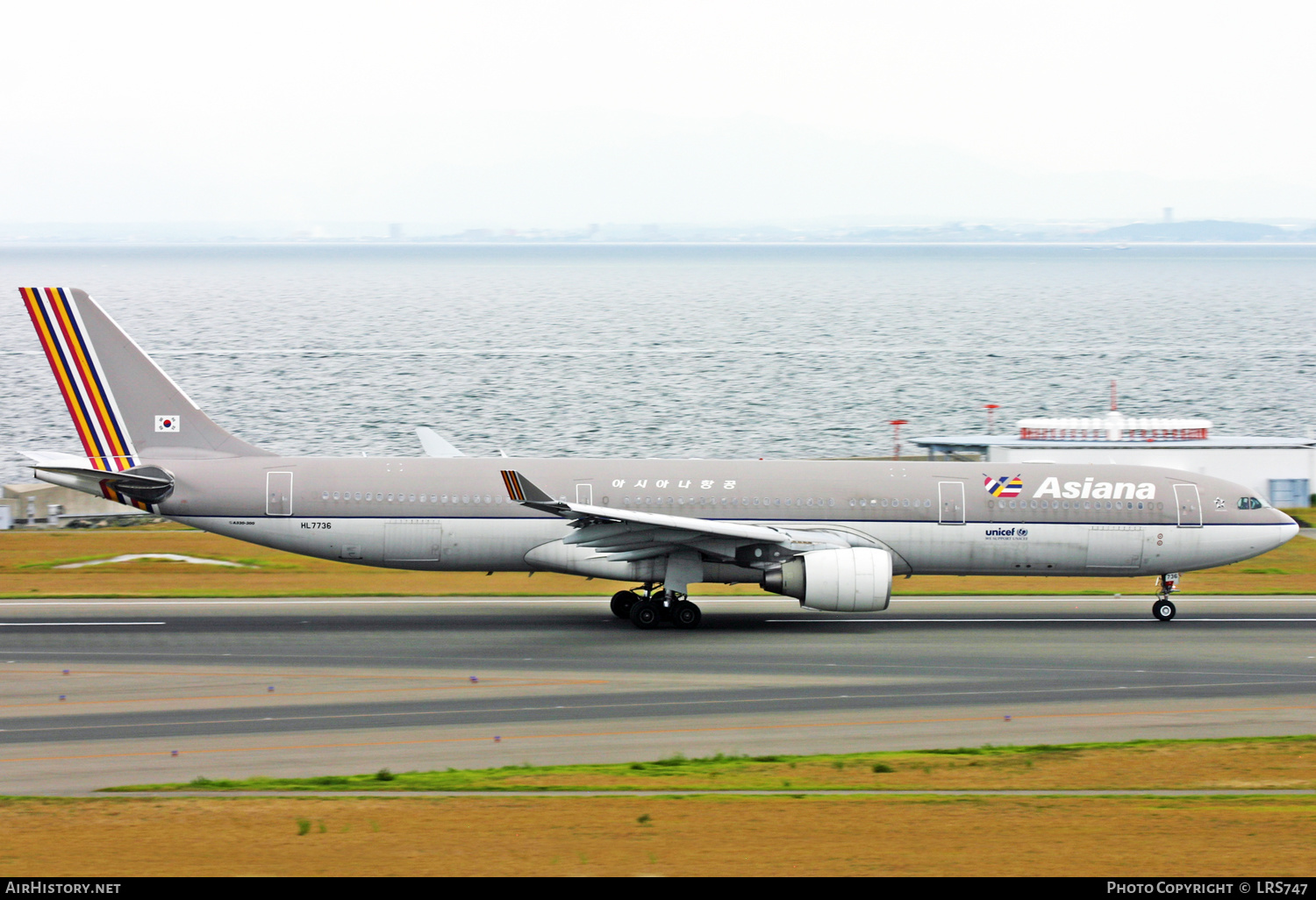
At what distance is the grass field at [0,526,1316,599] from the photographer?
112 ft

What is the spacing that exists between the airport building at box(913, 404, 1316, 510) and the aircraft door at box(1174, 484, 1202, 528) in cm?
1599

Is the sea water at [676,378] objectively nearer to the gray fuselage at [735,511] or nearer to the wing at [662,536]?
the gray fuselage at [735,511]

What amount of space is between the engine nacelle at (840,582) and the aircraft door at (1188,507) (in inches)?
325

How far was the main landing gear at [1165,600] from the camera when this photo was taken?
30609 mm

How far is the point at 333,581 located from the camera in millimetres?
35781

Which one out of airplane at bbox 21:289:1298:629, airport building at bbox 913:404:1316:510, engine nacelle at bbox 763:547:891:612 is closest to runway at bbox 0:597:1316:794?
engine nacelle at bbox 763:547:891:612

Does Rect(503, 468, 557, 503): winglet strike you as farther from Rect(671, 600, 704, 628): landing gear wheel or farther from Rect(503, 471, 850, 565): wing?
Rect(671, 600, 704, 628): landing gear wheel

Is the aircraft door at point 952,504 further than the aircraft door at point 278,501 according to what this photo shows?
Yes

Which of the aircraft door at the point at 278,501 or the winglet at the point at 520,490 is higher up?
the winglet at the point at 520,490

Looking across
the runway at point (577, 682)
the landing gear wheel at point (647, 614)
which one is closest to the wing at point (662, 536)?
the landing gear wheel at point (647, 614)

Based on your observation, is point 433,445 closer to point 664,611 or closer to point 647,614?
point 647,614

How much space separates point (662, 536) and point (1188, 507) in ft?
42.6

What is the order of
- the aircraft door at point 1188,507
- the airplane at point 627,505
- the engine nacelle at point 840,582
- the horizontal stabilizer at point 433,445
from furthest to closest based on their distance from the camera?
the horizontal stabilizer at point 433,445 → the aircraft door at point 1188,507 → the airplane at point 627,505 → the engine nacelle at point 840,582

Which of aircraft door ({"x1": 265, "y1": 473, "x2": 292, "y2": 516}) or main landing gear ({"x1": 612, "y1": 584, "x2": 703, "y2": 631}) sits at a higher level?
aircraft door ({"x1": 265, "y1": 473, "x2": 292, "y2": 516})
